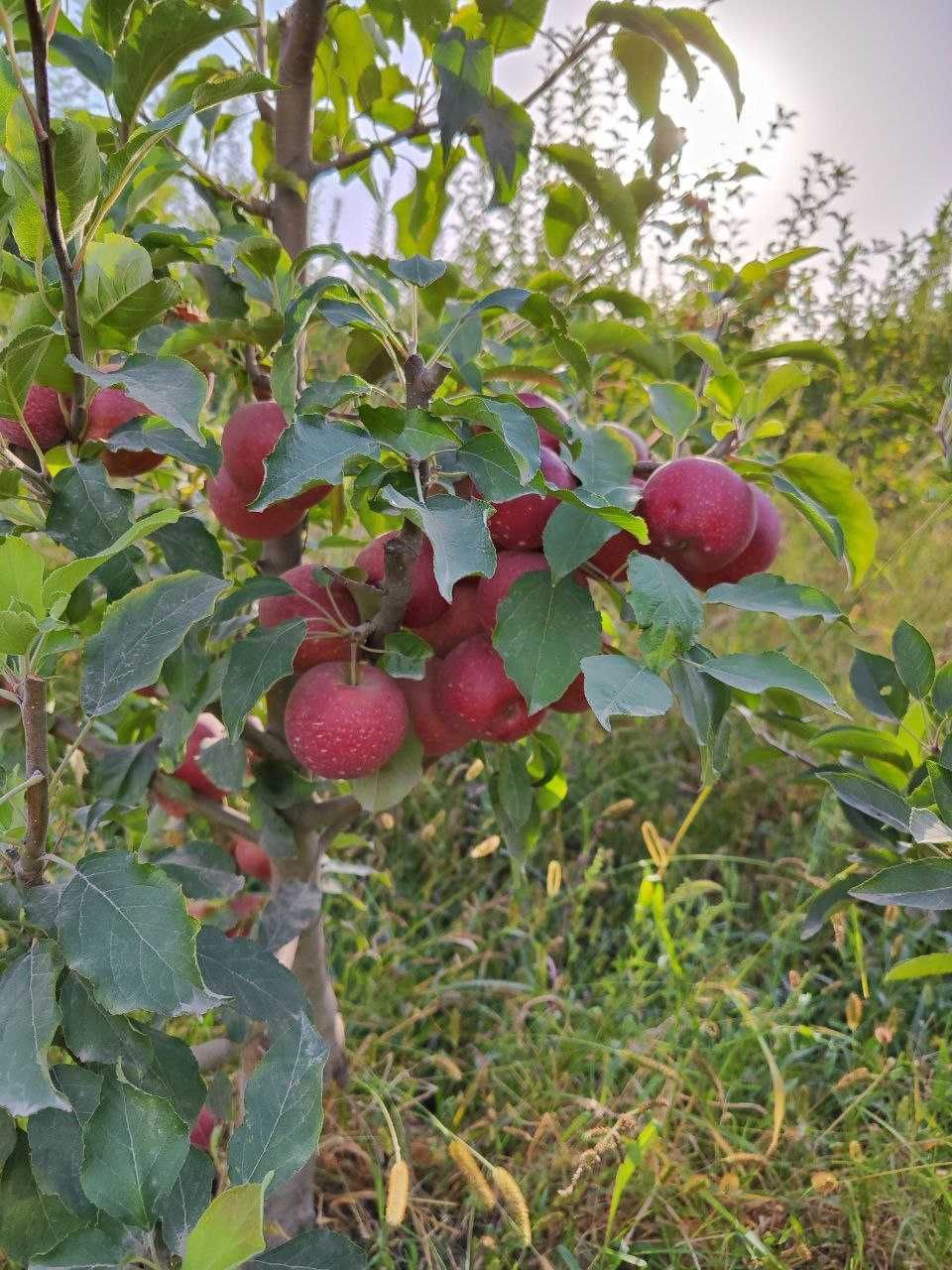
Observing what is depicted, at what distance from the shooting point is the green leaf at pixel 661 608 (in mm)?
573

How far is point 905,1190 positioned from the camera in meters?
1.13

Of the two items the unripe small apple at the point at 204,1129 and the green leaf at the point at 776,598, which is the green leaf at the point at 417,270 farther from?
the unripe small apple at the point at 204,1129

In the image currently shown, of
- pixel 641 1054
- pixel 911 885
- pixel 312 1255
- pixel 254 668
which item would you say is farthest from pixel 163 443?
pixel 641 1054

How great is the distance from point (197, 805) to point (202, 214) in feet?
6.13

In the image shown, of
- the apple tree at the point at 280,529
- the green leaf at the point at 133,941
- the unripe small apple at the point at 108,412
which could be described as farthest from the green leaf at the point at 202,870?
the unripe small apple at the point at 108,412

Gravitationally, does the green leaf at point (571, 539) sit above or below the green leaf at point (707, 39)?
below

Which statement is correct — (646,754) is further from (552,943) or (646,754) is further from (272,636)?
(272,636)

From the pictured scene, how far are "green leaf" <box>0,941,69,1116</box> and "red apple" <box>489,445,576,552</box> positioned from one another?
41cm

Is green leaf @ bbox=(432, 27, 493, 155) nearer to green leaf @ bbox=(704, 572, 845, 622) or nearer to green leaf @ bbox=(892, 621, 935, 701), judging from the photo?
green leaf @ bbox=(704, 572, 845, 622)

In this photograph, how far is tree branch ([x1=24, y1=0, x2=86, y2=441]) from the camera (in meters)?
0.47

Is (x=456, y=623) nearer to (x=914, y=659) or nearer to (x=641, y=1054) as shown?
(x=914, y=659)

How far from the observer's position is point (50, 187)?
54 cm

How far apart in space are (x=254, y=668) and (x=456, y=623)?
172 mm

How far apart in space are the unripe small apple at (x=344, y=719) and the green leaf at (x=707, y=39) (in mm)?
526
